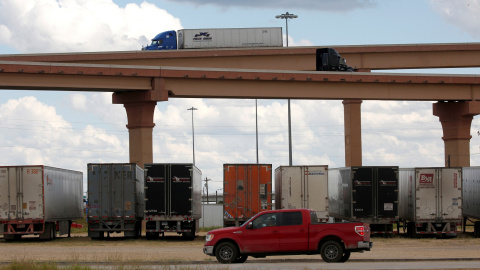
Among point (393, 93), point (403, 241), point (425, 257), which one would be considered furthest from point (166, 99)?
point (425, 257)

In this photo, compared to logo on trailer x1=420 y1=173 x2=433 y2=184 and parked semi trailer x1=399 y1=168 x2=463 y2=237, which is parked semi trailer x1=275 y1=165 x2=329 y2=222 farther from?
logo on trailer x1=420 y1=173 x2=433 y2=184

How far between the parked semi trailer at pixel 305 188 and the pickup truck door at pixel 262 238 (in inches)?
511

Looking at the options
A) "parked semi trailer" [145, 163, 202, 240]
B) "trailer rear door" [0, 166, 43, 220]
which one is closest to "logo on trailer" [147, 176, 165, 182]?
"parked semi trailer" [145, 163, 202, 240]

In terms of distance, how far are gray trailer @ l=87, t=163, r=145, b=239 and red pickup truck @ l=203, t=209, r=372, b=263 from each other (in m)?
13.1

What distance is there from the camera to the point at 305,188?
1571 inches

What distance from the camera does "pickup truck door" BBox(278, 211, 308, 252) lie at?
26.7 meters

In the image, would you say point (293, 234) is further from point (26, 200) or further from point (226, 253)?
point (26, 200)

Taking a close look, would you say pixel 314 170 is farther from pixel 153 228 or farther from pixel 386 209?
pixel 153 228

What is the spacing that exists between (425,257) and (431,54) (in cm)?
4126

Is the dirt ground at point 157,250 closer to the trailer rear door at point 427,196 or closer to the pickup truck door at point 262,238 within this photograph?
the trailer rear door at point 427,196

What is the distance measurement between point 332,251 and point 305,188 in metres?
13.5

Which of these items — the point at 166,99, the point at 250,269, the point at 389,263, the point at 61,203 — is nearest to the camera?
the point at 250,269

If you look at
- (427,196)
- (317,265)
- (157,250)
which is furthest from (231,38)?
(317,265)

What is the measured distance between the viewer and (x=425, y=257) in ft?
96.7
